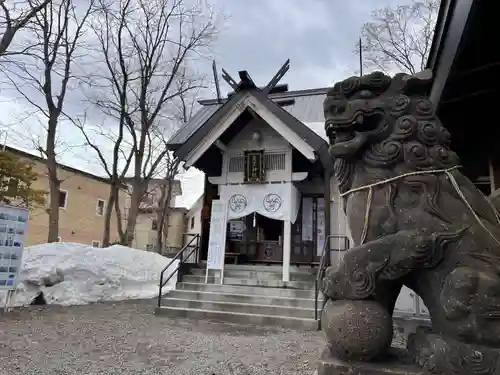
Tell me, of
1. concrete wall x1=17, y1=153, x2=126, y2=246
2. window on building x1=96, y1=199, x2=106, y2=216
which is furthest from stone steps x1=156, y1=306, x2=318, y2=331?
window on building x1=96, y1=199, x2=106, y2=216

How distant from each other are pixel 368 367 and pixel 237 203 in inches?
297

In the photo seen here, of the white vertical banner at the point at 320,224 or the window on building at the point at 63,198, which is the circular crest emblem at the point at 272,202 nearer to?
the white vertical banner at the point at 320,224

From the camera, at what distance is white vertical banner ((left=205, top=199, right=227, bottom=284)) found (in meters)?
8.88

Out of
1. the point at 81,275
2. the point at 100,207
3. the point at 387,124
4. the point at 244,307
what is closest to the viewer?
the point at 387,124

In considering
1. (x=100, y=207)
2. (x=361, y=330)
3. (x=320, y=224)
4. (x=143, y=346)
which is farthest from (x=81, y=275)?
(x=100, y=207)

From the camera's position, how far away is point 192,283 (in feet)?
29.4

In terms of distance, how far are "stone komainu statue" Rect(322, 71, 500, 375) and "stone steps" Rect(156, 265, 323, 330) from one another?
17.4ft

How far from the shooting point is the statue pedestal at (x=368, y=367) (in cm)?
174

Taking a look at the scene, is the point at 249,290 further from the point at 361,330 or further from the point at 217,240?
the point at 361,330

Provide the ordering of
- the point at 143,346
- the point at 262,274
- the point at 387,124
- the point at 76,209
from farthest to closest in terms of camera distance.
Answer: the point at 76,209
the point at 262,274
the point at 143,346
the point at 387,124

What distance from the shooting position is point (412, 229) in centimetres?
191

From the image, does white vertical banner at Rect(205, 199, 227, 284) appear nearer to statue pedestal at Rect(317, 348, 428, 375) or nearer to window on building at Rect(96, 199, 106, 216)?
statue pedestal at Rect(317, 348, 428, 375)

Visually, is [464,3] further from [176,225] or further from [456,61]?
[176,225]

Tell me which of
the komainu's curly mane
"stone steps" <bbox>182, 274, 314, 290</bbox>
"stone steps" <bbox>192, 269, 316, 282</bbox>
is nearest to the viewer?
the komainu's curly mane
